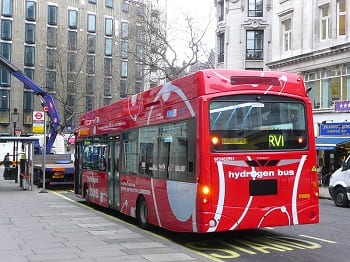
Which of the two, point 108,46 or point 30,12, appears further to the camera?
point 108,46

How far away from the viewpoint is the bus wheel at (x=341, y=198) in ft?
63.0

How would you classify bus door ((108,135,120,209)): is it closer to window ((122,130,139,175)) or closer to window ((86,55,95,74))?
window ((122,130,139,175))

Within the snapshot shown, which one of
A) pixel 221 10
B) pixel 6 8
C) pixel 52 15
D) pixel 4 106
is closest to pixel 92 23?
pixel 52 15

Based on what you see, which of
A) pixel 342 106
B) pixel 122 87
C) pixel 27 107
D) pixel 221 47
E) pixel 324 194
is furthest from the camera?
pixel 122 87

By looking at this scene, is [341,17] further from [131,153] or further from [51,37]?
[51,37]

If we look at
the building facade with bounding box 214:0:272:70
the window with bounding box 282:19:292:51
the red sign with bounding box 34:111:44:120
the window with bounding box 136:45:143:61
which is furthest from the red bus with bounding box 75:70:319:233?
the building facade with bounding box 214:0:272:70

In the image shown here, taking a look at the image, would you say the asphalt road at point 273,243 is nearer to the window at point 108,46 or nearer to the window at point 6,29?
the window at point 6,29

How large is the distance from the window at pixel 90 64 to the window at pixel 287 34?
3884cm

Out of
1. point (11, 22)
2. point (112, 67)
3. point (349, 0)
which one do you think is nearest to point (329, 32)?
point (349, 0)

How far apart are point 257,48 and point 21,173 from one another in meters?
25.2

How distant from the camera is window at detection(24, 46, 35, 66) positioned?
→ 243ft

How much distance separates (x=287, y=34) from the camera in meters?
36.2

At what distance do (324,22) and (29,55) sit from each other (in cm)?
5108

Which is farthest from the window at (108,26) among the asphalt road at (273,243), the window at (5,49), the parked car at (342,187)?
the asphalt road at (273,243)
